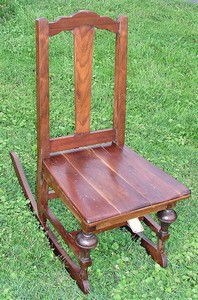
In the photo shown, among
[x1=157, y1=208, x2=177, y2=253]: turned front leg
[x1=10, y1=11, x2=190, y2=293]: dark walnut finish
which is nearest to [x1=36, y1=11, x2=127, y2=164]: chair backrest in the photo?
[x1=10, y1=11, x2=190, y2=293]: dark walnut finish

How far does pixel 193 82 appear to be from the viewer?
17.3 ft

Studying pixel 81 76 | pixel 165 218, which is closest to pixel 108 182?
pixel 165 218

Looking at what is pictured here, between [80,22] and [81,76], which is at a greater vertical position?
[80,22]

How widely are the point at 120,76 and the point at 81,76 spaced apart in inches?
9.8

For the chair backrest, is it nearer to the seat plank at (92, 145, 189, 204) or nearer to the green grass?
the seat plank at (92, 145, 189, 204)

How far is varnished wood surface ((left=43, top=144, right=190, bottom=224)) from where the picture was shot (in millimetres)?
2383

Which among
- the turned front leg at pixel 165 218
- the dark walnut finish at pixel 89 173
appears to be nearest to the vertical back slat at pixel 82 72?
the dark walnut finish at pixel 89 173

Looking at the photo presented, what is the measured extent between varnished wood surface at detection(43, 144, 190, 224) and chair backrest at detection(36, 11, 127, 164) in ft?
0.26

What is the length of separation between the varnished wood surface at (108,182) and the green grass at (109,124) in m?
0.50

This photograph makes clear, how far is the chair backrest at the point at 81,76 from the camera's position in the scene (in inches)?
99.8

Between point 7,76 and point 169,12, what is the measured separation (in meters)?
3.26

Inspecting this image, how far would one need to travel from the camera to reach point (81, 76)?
270 centimetres

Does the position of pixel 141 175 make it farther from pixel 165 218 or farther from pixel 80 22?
pixel 80 22

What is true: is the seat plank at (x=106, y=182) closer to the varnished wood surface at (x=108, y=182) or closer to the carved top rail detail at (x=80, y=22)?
the varnished wood surface at (x=108, y=182)
